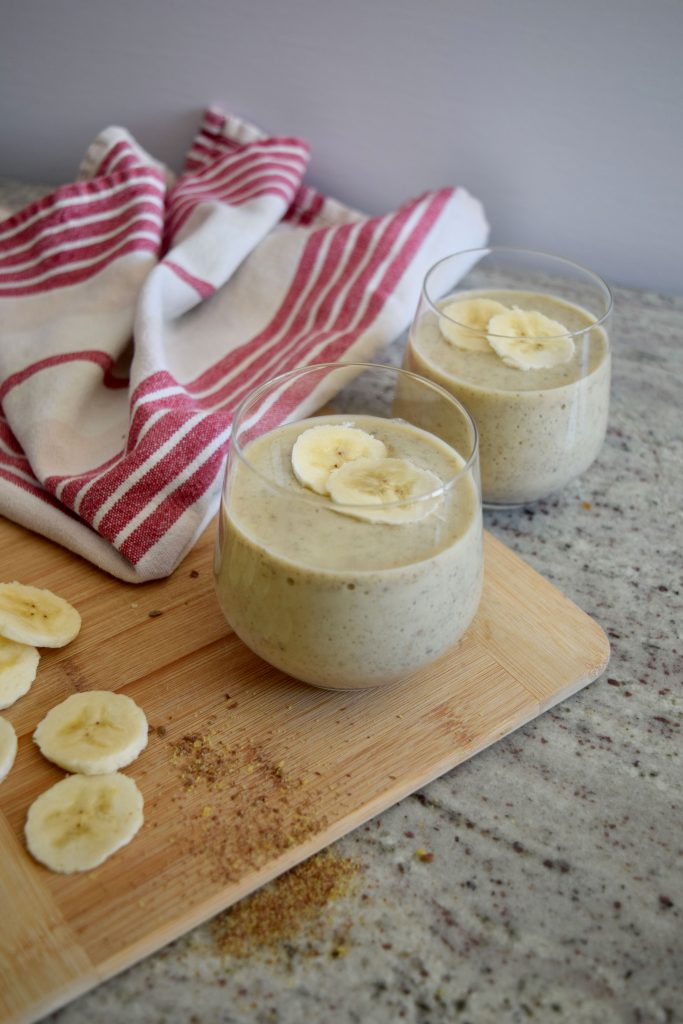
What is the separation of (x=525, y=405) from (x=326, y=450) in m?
0.29

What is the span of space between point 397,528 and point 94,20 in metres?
1.23

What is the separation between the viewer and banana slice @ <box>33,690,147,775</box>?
92cm

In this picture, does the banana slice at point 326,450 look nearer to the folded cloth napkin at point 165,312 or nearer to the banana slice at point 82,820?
the folded cloth napkin at point 165,312

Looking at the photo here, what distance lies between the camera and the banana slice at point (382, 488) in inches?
35.6

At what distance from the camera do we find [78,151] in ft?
6.13

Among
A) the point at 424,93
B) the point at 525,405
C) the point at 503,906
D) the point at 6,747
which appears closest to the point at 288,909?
the point at 503,906

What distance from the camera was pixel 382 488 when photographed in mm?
947

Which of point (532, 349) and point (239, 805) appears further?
point (532, 349)

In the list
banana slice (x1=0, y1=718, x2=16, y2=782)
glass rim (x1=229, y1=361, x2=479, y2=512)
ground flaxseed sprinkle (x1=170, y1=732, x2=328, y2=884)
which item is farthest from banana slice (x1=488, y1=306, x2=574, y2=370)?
banana slice (x1=0, y1=718, x2=16, y2=782)

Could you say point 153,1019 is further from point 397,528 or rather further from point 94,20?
point 94,20

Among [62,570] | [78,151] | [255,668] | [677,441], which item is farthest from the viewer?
[78,151]

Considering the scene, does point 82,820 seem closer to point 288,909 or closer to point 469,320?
point 288,909

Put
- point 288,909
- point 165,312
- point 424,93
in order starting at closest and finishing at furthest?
point 288,909 → point 165,312 → point 424,93

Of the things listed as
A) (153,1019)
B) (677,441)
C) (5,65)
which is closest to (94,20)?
(5,65)
